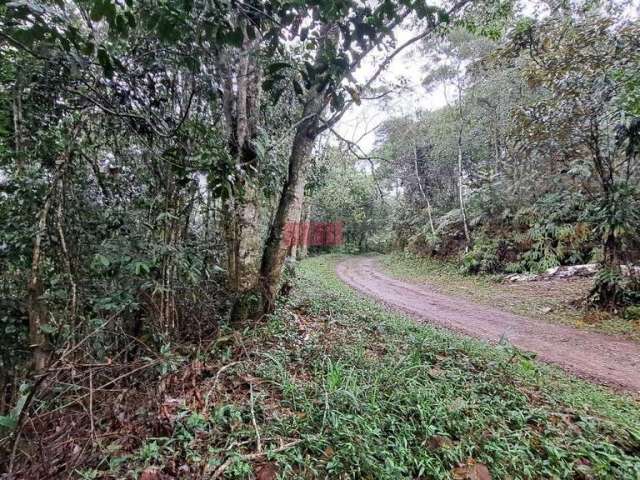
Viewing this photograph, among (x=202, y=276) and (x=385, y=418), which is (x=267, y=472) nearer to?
(x=385, y=418)

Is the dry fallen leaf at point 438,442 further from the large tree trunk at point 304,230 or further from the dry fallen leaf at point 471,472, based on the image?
the large tree trunk at point 304,230

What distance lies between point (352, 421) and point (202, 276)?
211 centimetres

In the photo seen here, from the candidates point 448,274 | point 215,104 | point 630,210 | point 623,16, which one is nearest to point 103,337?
point 215,104

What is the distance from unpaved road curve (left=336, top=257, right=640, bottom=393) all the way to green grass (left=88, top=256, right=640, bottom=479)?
2.22ft

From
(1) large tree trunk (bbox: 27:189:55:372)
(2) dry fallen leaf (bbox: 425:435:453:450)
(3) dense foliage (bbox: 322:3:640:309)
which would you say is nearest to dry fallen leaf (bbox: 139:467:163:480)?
(1) large tree trunk (bbox: 27:189:55:372)

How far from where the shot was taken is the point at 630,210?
6.01 metres

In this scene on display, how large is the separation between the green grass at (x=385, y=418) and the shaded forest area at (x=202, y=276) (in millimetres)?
18

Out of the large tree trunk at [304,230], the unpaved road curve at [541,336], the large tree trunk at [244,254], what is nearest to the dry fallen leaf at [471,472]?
the large tree trunk at [244,254]

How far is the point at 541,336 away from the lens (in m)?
5.51

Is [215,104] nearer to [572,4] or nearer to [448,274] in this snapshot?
[572,4]

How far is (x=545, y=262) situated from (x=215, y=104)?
9860 millimetres

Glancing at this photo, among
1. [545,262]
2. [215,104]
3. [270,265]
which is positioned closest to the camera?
[215,104]

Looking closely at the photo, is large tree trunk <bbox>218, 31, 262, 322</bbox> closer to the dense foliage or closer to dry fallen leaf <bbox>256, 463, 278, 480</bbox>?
the dense foliage

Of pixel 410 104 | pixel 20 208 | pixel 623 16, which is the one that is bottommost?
pixel 20 208
